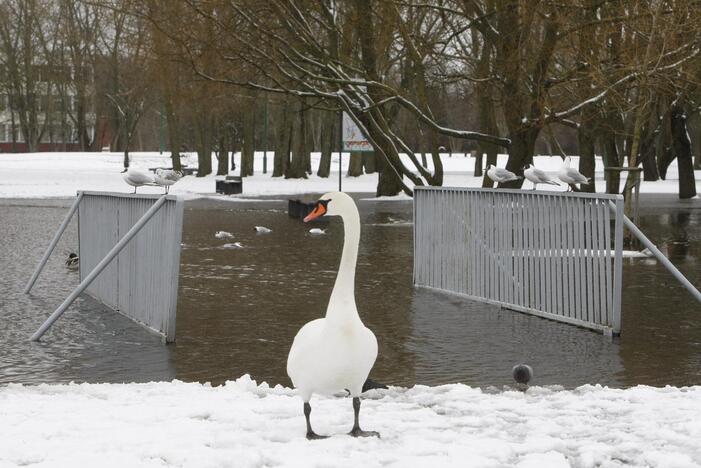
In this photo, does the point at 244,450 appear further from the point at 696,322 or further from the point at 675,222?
the point at 675,222

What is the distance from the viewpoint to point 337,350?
18.5 feet

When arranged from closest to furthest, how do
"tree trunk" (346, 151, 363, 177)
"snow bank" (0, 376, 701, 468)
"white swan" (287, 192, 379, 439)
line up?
"snow bank" (0, 376, 701, 468)
"white swan" (287, 192, 379, 439)
"tree trunk" (346, 151, 363, 177)

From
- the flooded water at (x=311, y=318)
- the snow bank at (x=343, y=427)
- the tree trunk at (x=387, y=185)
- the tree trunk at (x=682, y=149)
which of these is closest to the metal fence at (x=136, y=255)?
the flooded water at (x=311, y=318)

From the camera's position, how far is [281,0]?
19.0 meters

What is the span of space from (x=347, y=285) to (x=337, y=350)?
37cm

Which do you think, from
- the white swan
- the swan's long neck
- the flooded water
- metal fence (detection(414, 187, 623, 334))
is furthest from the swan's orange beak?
metal fence (detection(414, 187, 623, 334))

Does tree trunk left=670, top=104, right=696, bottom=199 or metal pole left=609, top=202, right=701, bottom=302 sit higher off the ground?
tree trunk left=670, top=104, right=696, bottom=199

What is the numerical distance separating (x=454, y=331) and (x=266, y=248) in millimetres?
8956

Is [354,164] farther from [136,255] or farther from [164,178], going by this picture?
[136,255]

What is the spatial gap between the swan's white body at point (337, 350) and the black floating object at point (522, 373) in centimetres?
207

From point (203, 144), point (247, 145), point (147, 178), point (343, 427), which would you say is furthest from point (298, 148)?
point (343, 427)

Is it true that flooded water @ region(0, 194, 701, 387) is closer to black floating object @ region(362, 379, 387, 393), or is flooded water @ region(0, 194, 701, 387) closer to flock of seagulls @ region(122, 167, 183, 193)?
black floating object @ region(362, 379, 387, 393)

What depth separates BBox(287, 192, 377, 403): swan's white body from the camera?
18.5 feet

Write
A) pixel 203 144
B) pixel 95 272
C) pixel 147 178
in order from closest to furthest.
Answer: pixel 95 272, pixel 147 178, pixel 203 144
